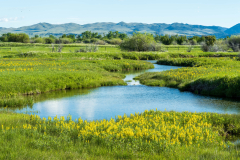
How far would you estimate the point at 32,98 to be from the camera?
22.2m

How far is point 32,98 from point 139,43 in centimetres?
6786

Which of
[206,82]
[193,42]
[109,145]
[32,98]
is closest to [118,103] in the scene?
[32,98]

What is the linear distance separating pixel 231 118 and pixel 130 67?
120 ft

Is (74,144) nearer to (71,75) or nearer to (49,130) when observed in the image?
(49,130)

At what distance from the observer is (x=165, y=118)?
13.7 m

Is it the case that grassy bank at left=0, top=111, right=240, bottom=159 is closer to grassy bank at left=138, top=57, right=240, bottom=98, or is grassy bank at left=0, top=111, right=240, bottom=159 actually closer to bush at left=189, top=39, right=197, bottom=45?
grassy bank at left=138, top=57, right=240, bottom=98

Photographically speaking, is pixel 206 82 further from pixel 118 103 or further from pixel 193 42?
pixel 193 42

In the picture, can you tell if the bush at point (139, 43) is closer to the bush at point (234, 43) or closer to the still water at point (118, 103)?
the bush at point (234, 43)

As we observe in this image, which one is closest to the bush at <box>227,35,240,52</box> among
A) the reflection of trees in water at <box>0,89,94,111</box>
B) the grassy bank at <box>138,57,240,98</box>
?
the grassy bank at <box>138,57,240,98</box>

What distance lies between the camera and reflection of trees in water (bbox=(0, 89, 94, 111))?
63.7 ft

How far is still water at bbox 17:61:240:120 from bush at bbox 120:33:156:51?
198 feet

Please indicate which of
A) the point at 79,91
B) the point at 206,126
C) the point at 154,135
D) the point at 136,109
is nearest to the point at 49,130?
the point at 154,135

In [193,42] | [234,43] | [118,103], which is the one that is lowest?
[118,103]

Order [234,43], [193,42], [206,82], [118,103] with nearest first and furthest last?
[118,103], [206,82], [234,43], [193,42]
